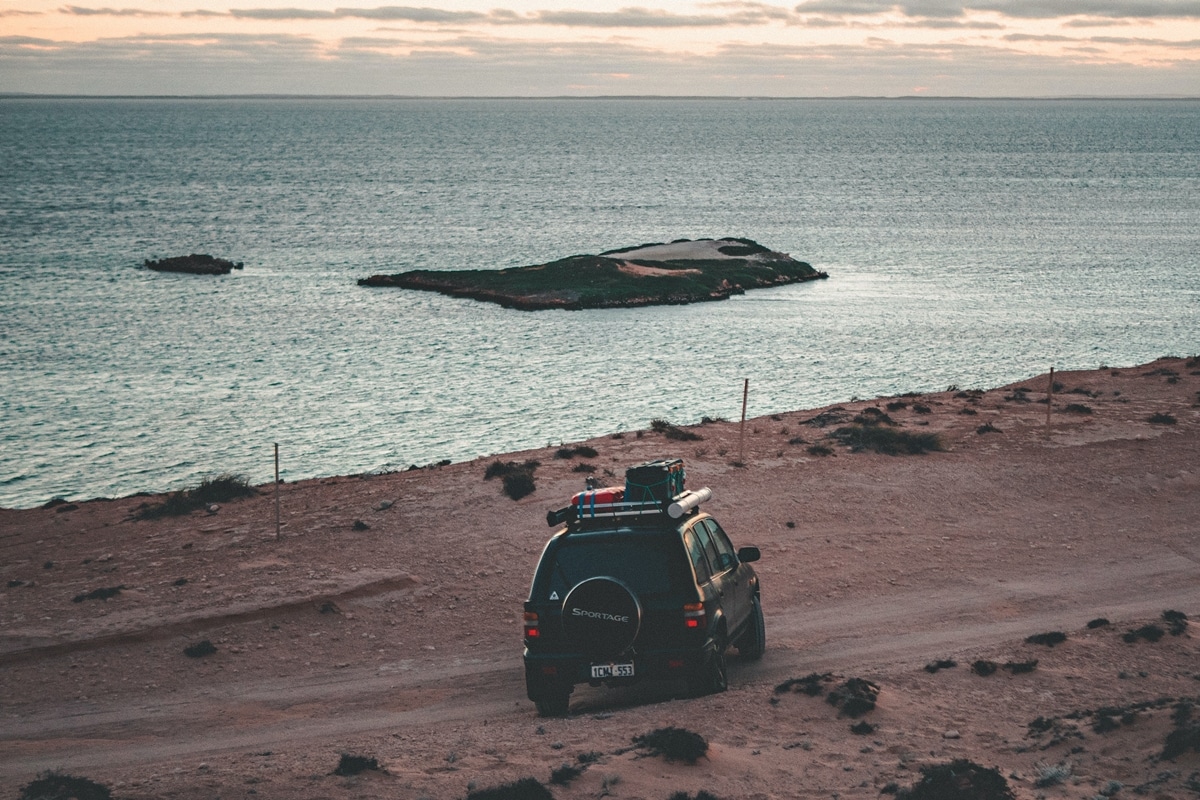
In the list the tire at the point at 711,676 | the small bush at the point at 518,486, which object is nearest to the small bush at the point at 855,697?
the tire at the point at 711,676

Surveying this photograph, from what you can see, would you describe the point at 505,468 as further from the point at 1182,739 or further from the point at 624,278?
the point at 624,278

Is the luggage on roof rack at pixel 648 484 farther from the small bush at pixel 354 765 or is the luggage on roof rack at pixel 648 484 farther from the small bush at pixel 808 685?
the small bush at pixel 354 765

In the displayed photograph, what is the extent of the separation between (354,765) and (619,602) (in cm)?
310

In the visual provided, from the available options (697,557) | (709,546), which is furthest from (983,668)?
(697,557)

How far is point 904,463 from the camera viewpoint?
25812 mm

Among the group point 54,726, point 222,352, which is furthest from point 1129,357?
point 54,726

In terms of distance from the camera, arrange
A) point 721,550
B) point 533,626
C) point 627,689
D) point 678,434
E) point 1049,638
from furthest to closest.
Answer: point 678,434, point 1049,638, point 627,689, point 721,550, point 533,626

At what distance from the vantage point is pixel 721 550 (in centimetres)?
1439

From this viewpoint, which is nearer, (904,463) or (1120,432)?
(904,463)

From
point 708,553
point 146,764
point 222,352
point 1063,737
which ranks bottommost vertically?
point 222,352

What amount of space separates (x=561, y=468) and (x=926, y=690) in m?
13.5

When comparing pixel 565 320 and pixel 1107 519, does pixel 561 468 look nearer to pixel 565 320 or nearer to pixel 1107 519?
pixel 1107 519

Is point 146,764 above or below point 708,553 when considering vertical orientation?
below

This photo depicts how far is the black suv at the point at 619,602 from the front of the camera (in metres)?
12.5
